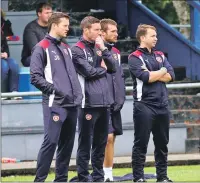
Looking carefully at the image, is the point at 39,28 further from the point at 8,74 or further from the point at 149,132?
the point at 149,132

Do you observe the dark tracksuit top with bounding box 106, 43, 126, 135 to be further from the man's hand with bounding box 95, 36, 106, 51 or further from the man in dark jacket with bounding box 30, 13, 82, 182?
the man in dark jacket with bounding box 30, 13, 82, 182

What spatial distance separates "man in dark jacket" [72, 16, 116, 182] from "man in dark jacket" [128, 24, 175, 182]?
0.38 metres

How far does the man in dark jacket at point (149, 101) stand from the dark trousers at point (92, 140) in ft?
1.50

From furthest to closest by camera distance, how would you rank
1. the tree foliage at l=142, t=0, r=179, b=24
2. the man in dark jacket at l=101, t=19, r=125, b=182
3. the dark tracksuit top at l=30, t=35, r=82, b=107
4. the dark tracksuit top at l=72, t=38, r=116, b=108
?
the tree foliage at l=142, t=0, r=179, b=24
the man in dark jacket at l=101, t=19, r=125, b=182
the dark tracksuit top at l=72, t=38, r=116, b=108
the dark tracksuit top at l=30, t=35, r=82, b=107

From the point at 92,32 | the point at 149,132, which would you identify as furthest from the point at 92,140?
the point at 92,32

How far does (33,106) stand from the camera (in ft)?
55.4

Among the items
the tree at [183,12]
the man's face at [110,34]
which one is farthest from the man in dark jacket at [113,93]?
the tree at [183,12]

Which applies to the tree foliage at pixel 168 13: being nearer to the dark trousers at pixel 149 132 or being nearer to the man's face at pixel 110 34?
the man's face at pixel 110 34

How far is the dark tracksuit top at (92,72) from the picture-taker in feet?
43.2

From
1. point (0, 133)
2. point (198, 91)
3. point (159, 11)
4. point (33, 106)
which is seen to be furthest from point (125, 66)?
point (159, 11)

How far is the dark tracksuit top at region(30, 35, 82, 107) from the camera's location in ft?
41.3

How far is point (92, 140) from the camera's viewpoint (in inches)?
536

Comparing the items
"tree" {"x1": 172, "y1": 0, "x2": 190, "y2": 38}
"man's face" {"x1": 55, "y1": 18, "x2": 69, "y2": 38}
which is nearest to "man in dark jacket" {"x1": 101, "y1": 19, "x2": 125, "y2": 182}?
"man's face" {"x1": 55, "y1": 18, "x2": 69, "y2": 38}

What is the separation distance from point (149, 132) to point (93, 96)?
940 millimetres
